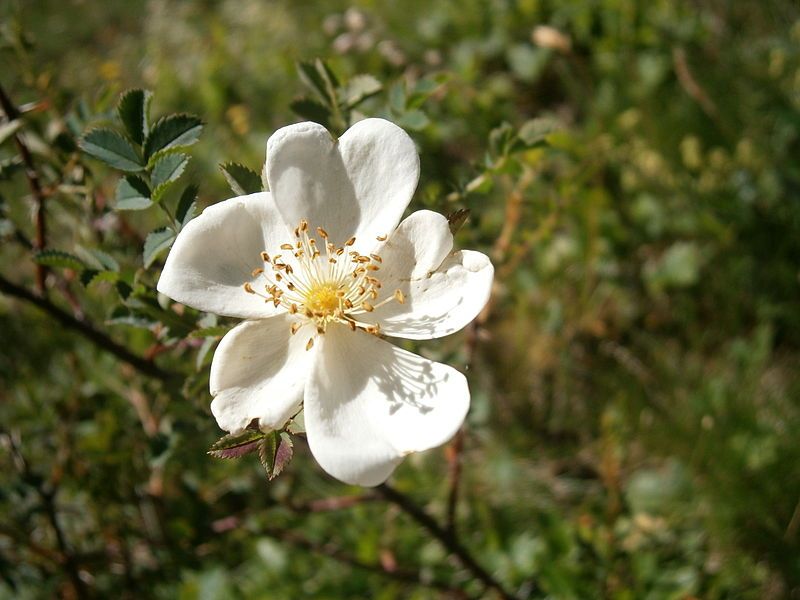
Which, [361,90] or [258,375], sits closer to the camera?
[258,375]

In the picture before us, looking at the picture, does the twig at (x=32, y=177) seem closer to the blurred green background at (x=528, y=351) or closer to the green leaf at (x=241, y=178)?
the blurred green background at (x=528, y=351)

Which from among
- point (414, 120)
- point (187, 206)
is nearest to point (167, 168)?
point (187, 206)

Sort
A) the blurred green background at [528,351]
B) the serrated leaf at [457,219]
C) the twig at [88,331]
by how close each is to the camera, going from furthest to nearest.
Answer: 1. the blurred green background at [528,351]
2. the twig at [88,331]
3. the serrated leaf at [457,219]

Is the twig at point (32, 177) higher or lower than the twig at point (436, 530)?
higher

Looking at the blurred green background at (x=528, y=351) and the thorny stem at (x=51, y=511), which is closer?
the thorny stem at (x=51, y=511)

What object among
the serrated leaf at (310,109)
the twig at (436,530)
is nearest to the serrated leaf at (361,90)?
the serrated leaf at (310,109)

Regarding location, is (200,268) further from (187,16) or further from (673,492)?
(187,16)

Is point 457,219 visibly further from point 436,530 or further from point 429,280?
point 436,530

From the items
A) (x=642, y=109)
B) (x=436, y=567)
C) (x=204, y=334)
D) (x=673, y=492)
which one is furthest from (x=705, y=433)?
(x=204, y=334)
